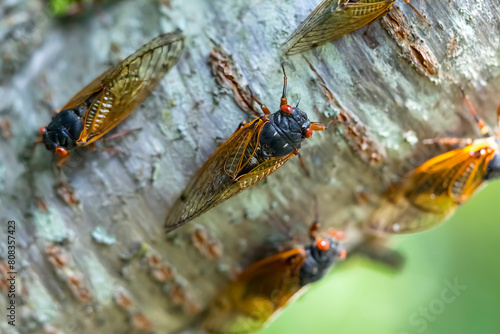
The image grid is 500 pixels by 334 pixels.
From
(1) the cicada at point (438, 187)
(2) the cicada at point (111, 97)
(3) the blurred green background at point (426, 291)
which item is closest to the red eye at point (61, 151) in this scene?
(2) the cicada at point (111, 97)

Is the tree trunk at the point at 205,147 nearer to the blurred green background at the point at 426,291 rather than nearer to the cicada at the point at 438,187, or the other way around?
the cicada at the point at 438,187

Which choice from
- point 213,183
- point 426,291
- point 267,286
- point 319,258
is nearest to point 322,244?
point 319,258

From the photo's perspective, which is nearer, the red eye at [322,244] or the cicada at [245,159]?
the cicada at [245,159]

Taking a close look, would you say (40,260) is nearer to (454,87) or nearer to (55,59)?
(55,59)

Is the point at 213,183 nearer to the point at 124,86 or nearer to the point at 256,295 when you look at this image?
the point at 124,86

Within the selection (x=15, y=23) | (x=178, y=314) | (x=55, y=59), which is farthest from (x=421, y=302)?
(x=15, y=23)

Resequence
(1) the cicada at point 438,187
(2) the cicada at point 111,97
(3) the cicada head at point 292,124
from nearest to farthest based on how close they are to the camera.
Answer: (3) the cicada head at point 292,124 < (2) the cicada at point 111,97 < (1) the cicada at point 438,187
